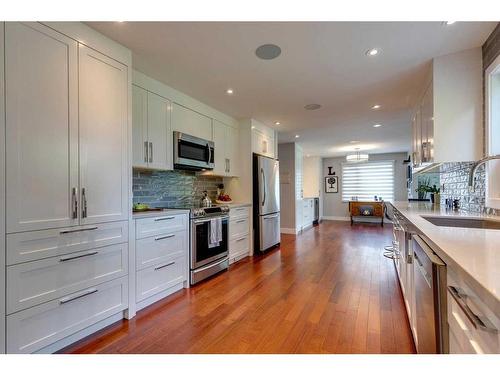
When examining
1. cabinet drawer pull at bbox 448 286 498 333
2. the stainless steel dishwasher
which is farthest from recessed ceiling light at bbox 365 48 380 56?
cabinet drawer pull at bbox 448 286 498 333

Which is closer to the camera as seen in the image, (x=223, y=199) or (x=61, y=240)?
(x=61, y=240)

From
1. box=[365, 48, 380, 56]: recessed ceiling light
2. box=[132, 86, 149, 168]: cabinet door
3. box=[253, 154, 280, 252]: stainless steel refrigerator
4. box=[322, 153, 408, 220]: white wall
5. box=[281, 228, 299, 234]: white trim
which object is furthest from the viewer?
box=[322, 153, 408, 220]: white wall

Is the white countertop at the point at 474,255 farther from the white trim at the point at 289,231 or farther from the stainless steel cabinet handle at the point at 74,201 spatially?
the white trim at the point at 289,231

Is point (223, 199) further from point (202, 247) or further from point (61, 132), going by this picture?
point (61, 132)

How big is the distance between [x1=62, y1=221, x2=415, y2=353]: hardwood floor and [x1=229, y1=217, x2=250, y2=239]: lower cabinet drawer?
513 mm

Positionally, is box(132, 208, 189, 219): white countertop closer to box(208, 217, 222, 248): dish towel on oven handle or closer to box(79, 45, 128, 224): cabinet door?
box(79, 45, 128, 224): cabinet door

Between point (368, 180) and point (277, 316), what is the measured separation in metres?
7.73

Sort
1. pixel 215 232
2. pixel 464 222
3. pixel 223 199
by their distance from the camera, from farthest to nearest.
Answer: pixel 223 199
pixel 215 232
pixel 464 222

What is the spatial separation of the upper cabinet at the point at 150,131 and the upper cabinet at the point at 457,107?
2772mm

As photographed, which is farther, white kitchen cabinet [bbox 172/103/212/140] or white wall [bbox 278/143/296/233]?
white wall [bbox 278/143/296/233]

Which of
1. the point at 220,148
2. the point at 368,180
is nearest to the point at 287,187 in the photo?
the point at 220,148

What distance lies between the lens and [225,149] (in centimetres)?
401

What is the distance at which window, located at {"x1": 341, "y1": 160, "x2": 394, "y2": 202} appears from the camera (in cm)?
846

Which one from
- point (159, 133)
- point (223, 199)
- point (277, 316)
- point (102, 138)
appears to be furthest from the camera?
point (223, 199)
